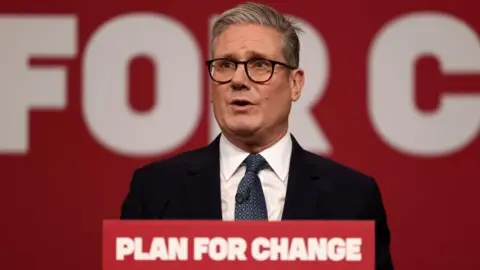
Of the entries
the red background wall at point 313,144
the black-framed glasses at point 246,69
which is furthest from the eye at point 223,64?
the red background wall at point 313,144

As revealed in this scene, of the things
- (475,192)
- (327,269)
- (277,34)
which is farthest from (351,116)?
(327,269)

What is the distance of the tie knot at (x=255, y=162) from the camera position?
147 centimetres

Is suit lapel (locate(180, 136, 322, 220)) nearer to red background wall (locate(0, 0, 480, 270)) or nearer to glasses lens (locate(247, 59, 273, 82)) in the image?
glasses lens (locate(247, 59, 273, 82))

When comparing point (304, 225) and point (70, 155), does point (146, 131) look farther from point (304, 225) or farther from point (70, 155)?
point (304, 225)

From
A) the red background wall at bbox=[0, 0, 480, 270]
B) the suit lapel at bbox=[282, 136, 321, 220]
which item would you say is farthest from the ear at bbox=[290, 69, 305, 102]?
the red background wall at bbox=[0, 0, 480, 270]

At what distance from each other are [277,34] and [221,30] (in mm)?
97

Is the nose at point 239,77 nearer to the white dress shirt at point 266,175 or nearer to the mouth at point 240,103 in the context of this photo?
the mouth at point 240,103

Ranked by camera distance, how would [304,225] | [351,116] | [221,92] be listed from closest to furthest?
[304,225] < [221,92] < [351,116]

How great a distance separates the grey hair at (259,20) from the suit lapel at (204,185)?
8.2 inches

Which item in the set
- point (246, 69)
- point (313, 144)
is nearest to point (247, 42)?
point (246, 69)

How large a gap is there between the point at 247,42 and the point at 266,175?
23 centimetres

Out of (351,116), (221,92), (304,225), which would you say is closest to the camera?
(304,225)

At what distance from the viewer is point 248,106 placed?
4.71 feet

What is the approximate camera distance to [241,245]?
3.43 feet
